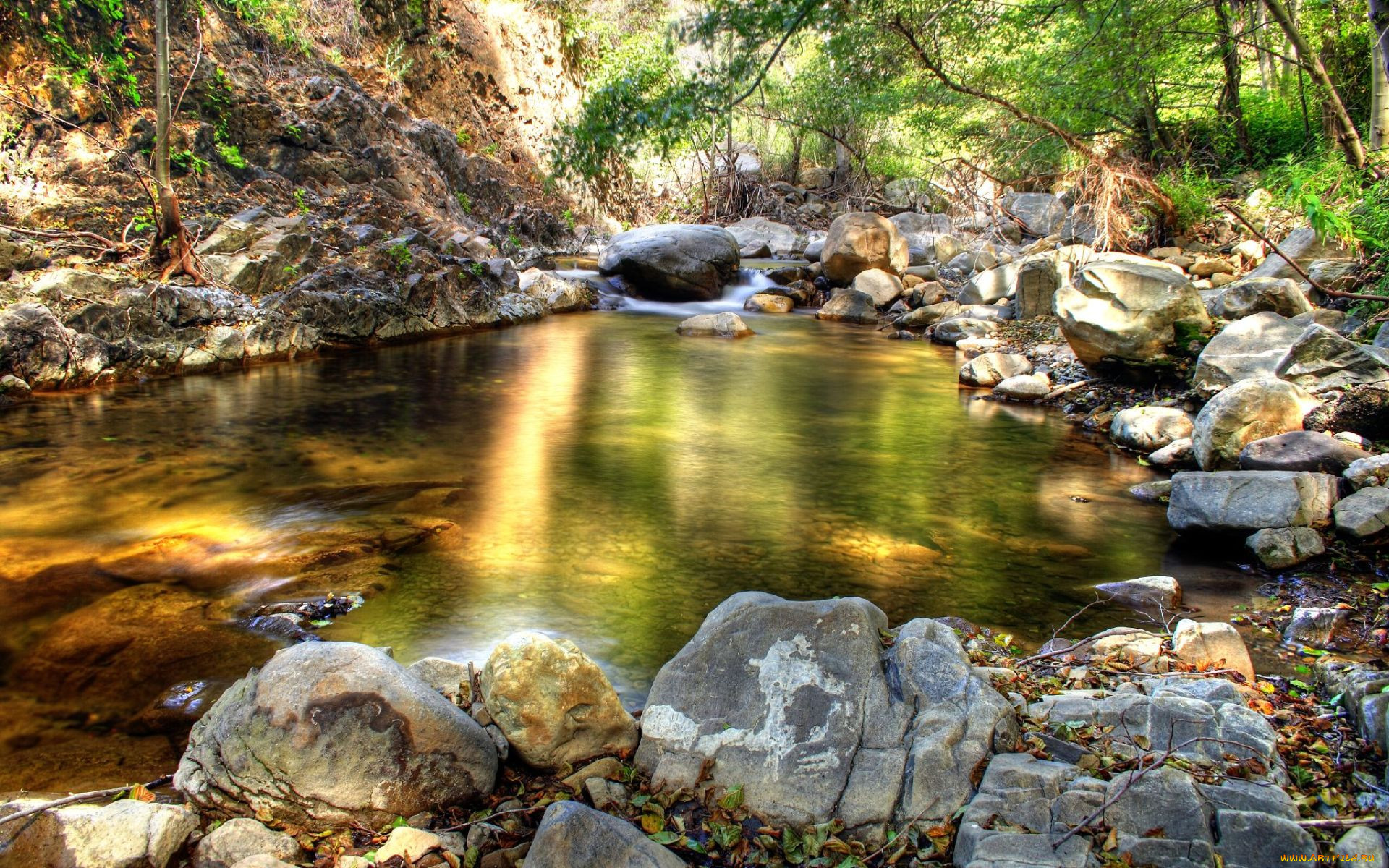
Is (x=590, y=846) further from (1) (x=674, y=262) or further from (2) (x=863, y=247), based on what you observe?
(2) (x=863, y=247)

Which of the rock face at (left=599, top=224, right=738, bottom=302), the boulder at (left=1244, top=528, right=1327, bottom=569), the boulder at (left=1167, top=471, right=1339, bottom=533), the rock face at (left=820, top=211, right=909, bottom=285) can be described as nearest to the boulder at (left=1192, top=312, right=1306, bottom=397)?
the boulder at (left=1167, top=471, right=1339, bottom=533)

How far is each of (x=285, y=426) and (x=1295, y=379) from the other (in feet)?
29.1

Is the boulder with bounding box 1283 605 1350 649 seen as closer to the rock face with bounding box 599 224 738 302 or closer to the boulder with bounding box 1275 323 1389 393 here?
the boulder with bounding box 1275 323 1389 393

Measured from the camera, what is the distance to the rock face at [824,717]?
2.59 meters

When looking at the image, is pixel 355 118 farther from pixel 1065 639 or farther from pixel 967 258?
pixel 1065 639

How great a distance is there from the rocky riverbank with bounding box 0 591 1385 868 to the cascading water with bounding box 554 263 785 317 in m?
13.7

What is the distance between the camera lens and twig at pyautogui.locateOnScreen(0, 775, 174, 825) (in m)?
2.38

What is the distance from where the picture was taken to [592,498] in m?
6.22

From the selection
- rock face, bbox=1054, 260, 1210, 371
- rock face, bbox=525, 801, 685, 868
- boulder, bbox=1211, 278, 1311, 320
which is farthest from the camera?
rock face, bbox=1054, 260, 1210, 371

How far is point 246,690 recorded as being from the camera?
281 cm

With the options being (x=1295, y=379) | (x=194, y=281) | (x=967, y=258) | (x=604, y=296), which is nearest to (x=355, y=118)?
(x=604, y=296)

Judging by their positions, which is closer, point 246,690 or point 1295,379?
point 246,690

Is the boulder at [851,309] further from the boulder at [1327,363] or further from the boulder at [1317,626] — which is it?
the boulder at [1317,626]

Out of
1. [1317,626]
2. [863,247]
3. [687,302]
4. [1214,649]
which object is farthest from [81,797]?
[863,247]
